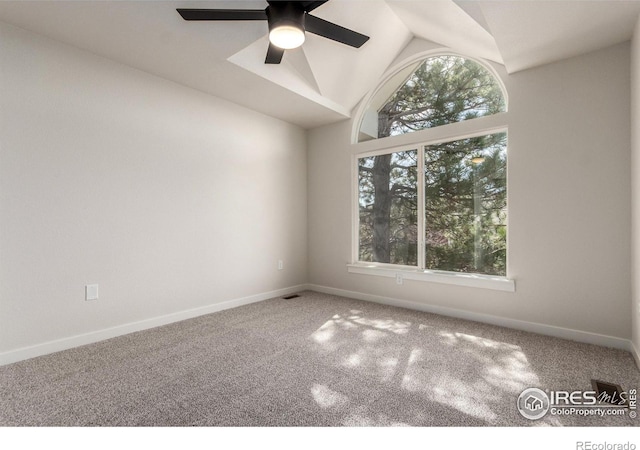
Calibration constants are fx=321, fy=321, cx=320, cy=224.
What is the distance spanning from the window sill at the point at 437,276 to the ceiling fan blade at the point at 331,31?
2440mm

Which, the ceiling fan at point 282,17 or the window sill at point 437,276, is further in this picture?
the window sill at point 437,276

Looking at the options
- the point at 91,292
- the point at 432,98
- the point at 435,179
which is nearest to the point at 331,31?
the point at 432,98

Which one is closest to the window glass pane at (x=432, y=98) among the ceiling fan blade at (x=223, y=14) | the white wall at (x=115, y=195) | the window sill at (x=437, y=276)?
the white wall at (x=115, y=195)

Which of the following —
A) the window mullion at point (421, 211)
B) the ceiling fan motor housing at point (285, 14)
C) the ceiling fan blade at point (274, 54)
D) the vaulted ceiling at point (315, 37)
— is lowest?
the window mullion at point (421, 211)

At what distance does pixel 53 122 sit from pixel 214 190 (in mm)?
1494

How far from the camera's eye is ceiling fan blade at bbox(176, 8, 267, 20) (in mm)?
1973

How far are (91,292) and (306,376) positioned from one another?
78.1 inches

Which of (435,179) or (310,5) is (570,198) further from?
(310,5)

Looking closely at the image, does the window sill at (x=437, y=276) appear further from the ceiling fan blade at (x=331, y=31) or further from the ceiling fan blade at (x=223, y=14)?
the ceiling fan blade at (x=223, y=14)

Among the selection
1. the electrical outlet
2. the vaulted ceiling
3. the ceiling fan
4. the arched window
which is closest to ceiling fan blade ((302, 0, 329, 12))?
the ceiling fan

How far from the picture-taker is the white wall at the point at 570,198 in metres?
2.56

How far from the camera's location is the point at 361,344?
8.73ft
